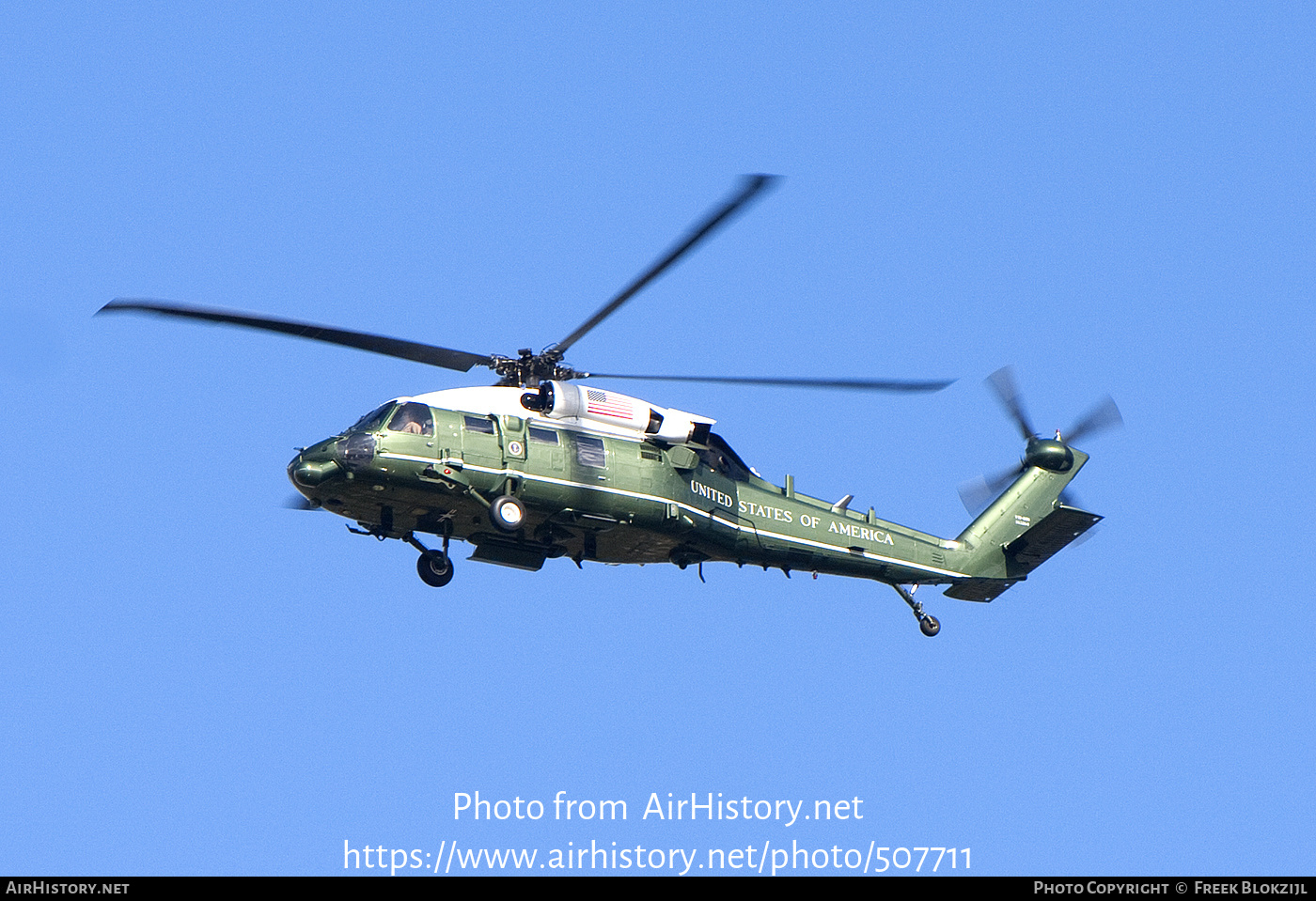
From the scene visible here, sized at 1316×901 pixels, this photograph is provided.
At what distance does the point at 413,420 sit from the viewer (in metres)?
31.7

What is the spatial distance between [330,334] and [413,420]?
79.1 inches

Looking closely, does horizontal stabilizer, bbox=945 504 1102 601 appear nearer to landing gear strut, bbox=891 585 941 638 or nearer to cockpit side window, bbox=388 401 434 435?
landing gear strut, bbox=891 585 941 638

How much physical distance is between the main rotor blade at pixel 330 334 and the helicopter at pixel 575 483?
0.10 ft

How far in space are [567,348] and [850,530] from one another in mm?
6686

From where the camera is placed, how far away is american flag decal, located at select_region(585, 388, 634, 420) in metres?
33.2

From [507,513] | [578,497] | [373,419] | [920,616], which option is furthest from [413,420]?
[920,616]

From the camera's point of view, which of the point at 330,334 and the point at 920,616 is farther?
the point at 920,616

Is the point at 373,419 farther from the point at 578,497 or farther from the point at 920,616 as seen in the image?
the point at 920,616

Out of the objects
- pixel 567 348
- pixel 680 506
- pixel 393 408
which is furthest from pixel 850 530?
pixel 393 408

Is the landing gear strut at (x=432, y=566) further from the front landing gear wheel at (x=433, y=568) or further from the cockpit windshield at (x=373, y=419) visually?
the cockpit windshield at (x=373, y=419)

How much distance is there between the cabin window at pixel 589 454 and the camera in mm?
32750

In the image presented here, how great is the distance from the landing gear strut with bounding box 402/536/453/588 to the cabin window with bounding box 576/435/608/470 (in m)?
2.65
